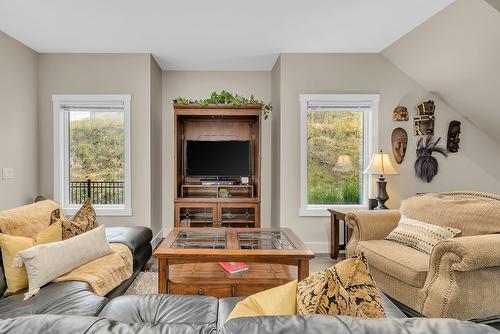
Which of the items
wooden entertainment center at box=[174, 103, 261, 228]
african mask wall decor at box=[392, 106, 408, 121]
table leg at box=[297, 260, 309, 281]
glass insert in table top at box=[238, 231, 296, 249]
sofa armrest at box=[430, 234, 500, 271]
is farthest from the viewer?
wooden entertainment center at box=[174, 103, 261, 228]

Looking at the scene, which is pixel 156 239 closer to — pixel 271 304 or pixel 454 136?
pixel 271 304

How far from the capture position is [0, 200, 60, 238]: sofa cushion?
7.41 feet

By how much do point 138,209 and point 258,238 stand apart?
2.08 metres

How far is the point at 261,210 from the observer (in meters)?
5.18

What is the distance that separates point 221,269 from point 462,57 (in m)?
3.17

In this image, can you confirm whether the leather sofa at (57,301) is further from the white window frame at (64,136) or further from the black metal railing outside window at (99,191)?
the black metal railing outside window at (99,191)

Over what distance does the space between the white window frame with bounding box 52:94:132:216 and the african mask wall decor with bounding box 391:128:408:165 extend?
345 cm

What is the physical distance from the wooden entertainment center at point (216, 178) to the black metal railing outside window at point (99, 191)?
763mm

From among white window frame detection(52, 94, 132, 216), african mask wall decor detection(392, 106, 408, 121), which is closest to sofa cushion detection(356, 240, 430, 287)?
african mask wall decor detection(392, 106, 408, 121)

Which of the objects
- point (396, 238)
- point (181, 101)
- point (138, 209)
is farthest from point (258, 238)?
point (181, 101)

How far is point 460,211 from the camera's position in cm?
277

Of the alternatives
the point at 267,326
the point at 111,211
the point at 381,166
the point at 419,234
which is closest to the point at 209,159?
the point at 111,211

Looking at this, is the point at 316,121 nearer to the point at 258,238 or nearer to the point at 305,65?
the point at 305,65

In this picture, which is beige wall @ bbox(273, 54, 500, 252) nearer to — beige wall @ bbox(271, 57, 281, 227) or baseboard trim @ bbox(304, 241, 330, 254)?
baseboard trim @ bbox(304, 241, 330, 254)
